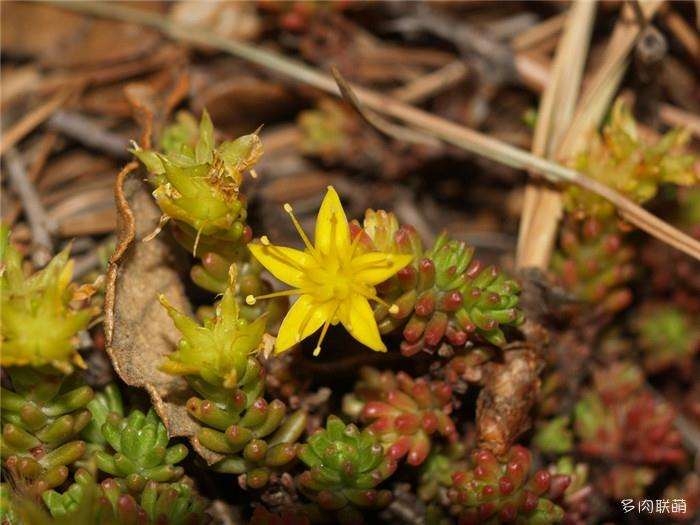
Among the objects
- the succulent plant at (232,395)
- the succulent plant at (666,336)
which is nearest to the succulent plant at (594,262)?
the succulent plant at (666,336)

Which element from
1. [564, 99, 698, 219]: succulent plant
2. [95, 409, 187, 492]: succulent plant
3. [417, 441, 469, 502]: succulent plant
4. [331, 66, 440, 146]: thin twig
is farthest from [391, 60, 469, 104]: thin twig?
[95, 409, 187, 492]: succulent plant

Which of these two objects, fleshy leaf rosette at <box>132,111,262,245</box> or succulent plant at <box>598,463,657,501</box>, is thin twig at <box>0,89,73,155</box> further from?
succulent plant at <box>598,463,657,501</box>

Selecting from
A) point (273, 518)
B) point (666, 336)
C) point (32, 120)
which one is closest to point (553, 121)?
point (666, 336)

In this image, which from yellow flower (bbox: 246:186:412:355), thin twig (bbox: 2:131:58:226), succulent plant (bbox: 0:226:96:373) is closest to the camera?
succulent plant (bbox: 0:226:96:373)

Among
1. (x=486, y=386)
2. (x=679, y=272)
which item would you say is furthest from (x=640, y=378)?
(x=486, y=386)

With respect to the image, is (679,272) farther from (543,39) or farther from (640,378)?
(543,39)

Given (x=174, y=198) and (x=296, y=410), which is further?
(x=296, y=410)
